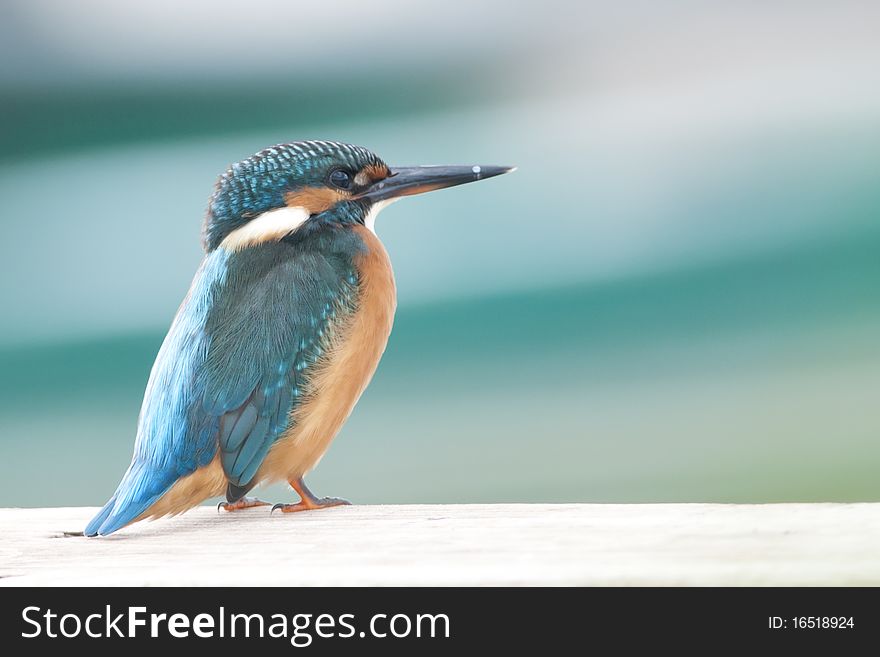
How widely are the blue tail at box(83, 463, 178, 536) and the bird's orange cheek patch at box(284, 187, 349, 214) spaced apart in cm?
49

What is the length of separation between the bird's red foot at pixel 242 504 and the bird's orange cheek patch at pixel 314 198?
19.6 inches

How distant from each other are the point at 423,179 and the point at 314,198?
7.7 inches

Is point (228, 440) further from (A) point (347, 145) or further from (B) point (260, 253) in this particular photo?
(A) point (347, 145)

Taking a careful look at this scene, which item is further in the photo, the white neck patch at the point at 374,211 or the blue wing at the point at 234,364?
the white neck patch at the point at 374,211

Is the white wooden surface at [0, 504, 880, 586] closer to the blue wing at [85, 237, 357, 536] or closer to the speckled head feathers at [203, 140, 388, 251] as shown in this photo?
the blue wing at [85, 237, 357, 536]

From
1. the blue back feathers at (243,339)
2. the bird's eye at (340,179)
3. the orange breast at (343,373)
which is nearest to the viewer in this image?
the blue back feathers at (243,339)

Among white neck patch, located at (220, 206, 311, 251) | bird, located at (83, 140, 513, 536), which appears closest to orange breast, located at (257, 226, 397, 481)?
bird, located at (83, 140, 513, 536)

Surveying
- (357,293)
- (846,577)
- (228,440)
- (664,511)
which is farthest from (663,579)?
(357,293)

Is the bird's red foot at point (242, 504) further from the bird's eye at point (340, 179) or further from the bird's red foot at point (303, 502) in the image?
the bird's eye at point (340, 179)

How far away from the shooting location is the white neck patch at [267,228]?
163 cm

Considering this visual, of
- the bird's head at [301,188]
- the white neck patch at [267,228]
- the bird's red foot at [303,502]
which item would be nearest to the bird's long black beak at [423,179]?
the bird's head at [301,188]

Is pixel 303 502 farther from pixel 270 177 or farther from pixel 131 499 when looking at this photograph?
pixel 270 177

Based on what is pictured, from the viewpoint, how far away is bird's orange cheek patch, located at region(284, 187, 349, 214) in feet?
5.40

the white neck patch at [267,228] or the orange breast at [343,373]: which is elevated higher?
→ the white neck patch at [267,228]
